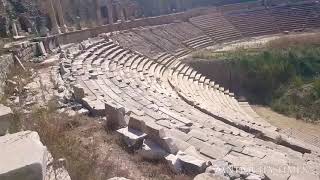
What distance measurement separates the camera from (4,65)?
461 inches

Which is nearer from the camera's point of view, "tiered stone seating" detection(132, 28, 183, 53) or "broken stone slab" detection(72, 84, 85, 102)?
"broken stone slab" detection(72, 84, 85, 102)

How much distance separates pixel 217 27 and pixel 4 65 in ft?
67.4

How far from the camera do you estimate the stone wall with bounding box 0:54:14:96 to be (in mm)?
10375

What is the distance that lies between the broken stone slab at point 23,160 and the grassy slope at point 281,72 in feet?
50.1

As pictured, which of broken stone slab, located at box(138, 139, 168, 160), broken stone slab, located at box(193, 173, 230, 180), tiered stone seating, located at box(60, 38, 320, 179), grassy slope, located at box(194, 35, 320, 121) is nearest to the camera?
broken stone slab, located at box(193, 173, 230, 180)

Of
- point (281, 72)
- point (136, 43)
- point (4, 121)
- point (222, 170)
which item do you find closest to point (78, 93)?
point (4, 121)

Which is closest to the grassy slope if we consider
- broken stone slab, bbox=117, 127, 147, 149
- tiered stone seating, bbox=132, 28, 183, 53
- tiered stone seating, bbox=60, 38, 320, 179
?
tiered stone seating, bbox=132, 28, 183, 53

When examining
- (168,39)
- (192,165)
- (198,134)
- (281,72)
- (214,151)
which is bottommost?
(281,72)

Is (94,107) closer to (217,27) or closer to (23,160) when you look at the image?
(23,160)

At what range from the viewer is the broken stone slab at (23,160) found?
10.5 ft

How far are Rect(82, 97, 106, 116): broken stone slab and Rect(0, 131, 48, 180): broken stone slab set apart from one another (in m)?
3.69

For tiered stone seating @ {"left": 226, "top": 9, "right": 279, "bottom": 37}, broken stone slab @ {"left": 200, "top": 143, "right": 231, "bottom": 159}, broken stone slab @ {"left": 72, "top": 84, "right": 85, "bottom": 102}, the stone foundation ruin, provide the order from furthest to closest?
tiered stone seating @ {"left": 226, "top": 9, "right": 279, "bottom": 37} → broken stone slab @ {"left": 72, "top": 84, "right": 85, "bottom": 102} → broken stone slab @ {"left": 200, "top": 143, "right": 231, "bottom": 159} → the stone foundation ruin

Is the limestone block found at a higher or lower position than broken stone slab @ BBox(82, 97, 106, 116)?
higher

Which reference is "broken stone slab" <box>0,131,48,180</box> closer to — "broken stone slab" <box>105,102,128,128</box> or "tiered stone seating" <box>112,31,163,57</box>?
"broken stone slab" <box>105,102,128,128</box>
